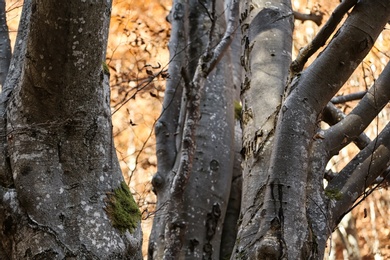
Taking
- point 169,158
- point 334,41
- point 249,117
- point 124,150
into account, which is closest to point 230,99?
point 169,158

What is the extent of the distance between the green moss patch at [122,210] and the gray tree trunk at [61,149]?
0.5 inches

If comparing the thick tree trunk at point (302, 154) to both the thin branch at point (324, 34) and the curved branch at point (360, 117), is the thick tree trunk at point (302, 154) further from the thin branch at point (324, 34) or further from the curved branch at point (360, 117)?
the curved branch at point (360, 117)

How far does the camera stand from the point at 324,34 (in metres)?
2.72

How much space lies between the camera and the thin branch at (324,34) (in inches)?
104

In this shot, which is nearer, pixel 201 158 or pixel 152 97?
pixel 201 158

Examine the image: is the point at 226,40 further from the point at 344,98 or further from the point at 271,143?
the point at 344,98

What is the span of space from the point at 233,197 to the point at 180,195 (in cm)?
120

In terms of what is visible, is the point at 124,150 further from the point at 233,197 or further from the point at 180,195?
the point at 180,195

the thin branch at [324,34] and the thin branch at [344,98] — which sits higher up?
the thin branch at [344,98]

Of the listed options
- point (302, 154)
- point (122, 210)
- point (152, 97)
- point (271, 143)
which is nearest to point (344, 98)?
point (271, 143)

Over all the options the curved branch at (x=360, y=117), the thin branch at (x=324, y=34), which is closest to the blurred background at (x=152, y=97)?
the curved branch at (x=360, y=117)

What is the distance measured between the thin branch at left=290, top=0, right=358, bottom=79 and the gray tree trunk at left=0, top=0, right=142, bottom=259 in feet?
2.80

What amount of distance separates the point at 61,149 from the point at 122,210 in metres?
0.29

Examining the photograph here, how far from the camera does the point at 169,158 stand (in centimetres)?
438
